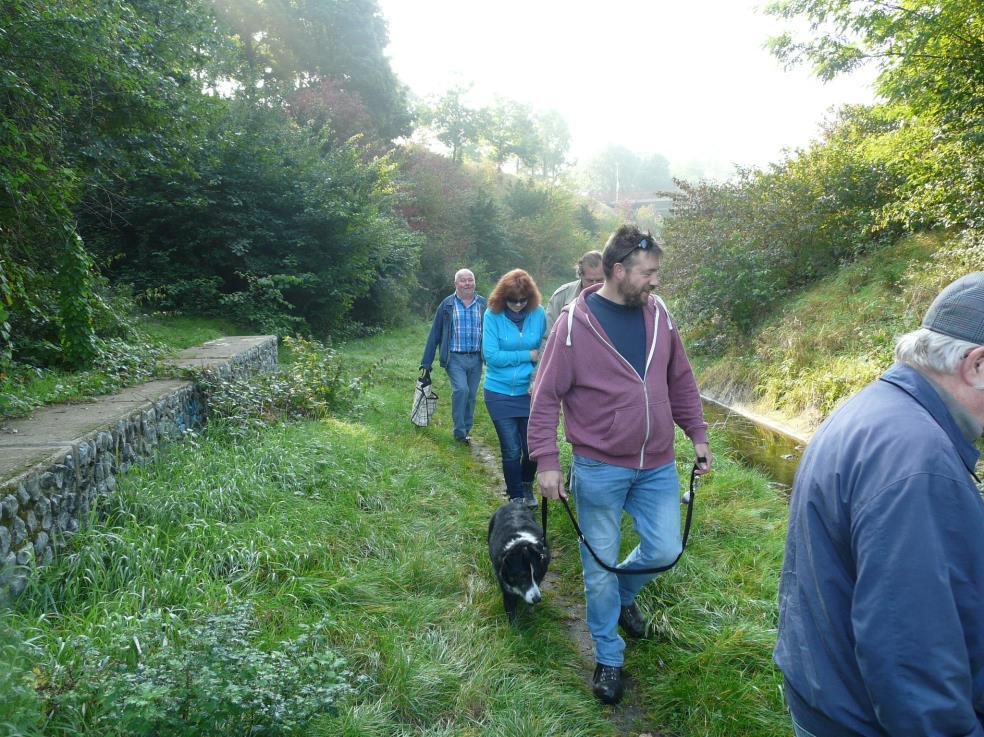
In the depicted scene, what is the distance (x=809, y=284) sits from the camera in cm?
1293

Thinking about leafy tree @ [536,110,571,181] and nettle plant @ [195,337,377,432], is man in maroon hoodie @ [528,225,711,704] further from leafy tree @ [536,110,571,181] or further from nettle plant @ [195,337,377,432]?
leafy tree @ [536,110,571,181]

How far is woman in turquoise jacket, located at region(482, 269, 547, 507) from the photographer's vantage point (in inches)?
207

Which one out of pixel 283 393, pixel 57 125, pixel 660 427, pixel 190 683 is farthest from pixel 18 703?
pixel 57 125

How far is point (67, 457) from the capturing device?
3.67 m

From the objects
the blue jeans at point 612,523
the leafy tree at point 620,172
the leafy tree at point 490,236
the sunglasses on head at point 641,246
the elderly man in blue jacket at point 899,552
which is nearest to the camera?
the elderly man in blue jacket at point 899,552

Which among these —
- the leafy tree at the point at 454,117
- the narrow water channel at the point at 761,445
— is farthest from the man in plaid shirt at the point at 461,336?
the leafy tree at the point at 454,117

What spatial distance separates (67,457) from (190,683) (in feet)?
6.98

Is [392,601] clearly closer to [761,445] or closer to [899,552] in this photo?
[899,552]

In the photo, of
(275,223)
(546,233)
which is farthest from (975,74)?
(546,233)

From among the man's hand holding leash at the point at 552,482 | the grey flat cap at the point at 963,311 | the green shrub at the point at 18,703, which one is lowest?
the green shrub at the point at 18,703

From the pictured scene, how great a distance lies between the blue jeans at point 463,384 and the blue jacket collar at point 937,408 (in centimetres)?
577

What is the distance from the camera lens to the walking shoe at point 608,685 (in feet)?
10.3

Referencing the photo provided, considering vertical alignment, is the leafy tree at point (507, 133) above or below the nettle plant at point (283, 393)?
above

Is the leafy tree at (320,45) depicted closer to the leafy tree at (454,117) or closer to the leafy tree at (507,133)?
the leafy tree at (454,117)
